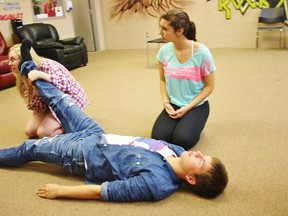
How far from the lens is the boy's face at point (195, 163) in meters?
1.45

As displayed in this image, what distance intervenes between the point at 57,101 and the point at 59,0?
5236mm

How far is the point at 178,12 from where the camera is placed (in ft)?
6.84

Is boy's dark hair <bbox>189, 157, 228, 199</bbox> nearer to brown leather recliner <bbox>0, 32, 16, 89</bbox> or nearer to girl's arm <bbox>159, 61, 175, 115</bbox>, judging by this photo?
girl's arm <bbox>159, 61, 175, 115</bbox>

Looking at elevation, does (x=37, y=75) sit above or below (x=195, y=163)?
above

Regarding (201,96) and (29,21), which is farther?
(29,21)

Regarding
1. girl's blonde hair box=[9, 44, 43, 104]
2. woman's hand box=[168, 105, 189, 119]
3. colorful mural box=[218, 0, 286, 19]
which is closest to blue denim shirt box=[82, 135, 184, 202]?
woman's hand box=[168, 105, 189, 119]

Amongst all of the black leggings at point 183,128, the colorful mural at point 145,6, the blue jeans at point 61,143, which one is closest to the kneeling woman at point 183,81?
the black leggings at point 183,128

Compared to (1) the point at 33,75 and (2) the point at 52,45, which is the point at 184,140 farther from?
(2) the point at 52,45

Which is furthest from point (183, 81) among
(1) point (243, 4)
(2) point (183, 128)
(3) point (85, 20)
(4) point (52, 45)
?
(3) point (85, 20)

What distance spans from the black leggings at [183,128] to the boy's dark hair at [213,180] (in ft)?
1.78

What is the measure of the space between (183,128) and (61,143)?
2.67ft

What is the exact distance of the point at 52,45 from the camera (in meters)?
5.01

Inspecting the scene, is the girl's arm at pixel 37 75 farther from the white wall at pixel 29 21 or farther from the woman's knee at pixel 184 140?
the white wall at pixel 29 21

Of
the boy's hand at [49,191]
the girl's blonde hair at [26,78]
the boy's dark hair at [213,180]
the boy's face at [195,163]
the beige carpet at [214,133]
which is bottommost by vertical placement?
the beige carpet at [214,133]
